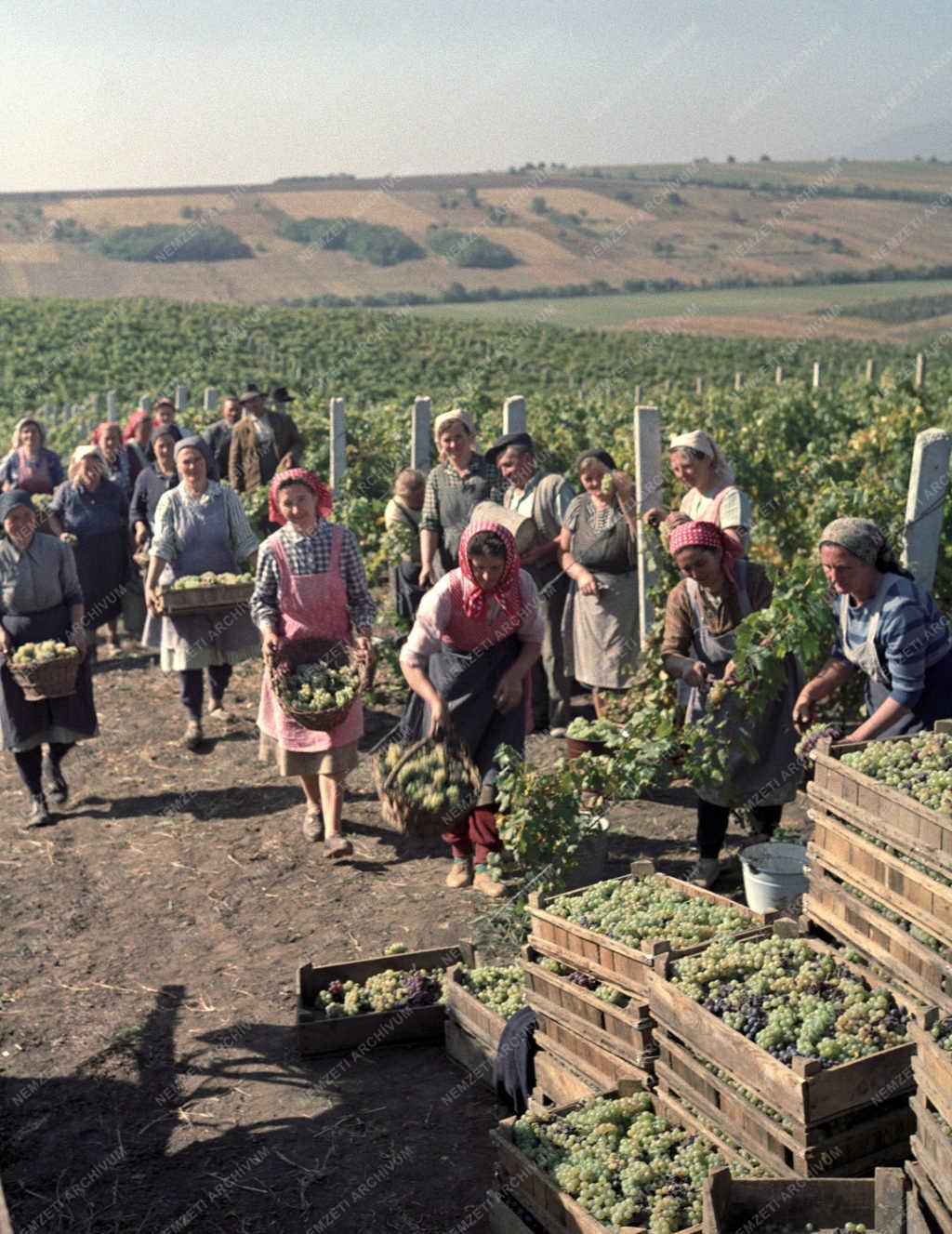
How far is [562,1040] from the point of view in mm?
5062

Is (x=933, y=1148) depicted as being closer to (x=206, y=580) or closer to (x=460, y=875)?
(x=460, y=875)

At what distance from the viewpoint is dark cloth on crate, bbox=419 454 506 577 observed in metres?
9.33

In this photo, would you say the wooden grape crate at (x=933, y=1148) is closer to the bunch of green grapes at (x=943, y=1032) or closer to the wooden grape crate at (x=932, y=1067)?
the wooden grape crate at (x=932, y=1067)

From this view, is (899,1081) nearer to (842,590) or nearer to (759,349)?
(842,590)

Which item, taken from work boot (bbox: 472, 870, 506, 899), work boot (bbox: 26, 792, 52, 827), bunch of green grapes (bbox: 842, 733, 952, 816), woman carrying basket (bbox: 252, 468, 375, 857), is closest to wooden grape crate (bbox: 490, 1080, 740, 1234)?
bunch of green grapes (bbox: 842, 733, 952, 816)

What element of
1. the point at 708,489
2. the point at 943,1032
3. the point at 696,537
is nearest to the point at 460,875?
the point at 696,537

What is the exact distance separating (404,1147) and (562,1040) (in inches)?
28.2

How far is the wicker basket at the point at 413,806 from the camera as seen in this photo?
22.8ft

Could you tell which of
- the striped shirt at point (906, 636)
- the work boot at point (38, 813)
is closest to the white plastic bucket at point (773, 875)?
the striped shirt at point (906, 636)

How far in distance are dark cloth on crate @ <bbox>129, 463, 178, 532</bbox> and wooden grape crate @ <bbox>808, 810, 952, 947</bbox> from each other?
836cm

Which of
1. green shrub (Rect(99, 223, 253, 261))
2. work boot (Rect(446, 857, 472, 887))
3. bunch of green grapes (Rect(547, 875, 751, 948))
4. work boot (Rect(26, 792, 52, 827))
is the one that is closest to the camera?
bunch of green grapes (Rect(547, 875, 751, 948))

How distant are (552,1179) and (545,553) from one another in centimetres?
577

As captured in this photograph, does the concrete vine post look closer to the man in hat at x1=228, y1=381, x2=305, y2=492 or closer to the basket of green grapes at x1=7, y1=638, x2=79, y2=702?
the basket of green grapes at x1=7, y1=638, x2=79, y2=702

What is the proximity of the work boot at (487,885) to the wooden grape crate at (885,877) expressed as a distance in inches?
114
